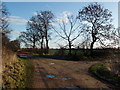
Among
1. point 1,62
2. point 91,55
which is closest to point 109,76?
point 1,62

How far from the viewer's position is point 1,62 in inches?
294

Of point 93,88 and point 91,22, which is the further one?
point 91,22

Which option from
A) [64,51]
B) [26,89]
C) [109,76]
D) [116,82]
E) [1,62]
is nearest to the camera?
[26,89]

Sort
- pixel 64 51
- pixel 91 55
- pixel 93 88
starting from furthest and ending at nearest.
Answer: pixel 64 51 → pixel 91 55 → pixel 93 88

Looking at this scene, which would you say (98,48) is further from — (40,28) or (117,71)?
(40,28)

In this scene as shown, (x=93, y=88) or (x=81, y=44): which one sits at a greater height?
(x=81, y=44)

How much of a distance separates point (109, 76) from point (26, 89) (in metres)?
5.11

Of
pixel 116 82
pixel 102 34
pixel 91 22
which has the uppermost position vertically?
pixel 91 22

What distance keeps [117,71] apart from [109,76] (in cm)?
75

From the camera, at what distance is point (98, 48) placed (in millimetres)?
21938

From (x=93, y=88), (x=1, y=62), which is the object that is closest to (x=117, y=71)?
(x=93, y=88)

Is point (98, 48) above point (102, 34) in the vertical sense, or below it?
below

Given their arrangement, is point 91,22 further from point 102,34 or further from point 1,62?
point 1,62

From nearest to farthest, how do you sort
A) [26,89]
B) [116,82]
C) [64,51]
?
1. [26,89]
2. [116,82]
3. [64,51]
